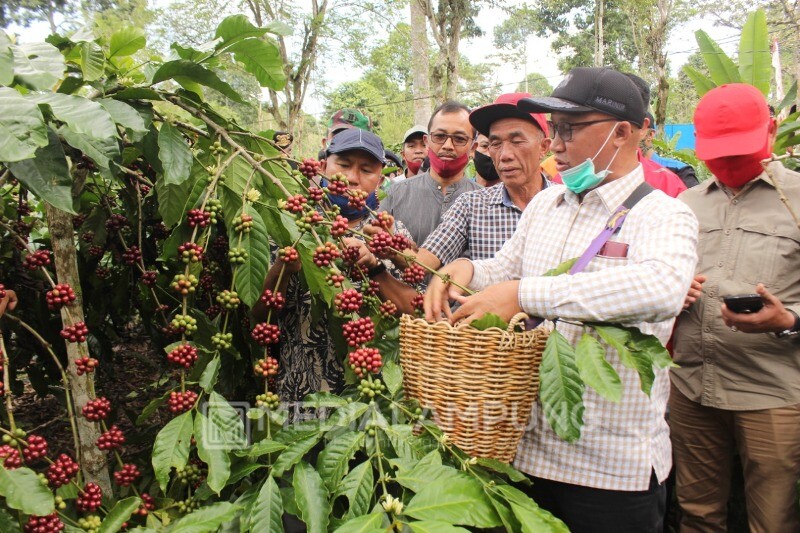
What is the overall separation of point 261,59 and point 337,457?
3.76 feet

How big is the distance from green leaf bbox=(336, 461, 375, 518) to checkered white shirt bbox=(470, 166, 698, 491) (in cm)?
54

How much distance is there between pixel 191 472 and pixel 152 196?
42.4 inches

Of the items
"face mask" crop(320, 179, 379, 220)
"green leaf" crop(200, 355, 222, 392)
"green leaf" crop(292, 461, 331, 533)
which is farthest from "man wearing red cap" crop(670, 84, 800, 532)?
"green leaf" crop(200, 355, 222, 392)

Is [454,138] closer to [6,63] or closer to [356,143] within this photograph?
[356,143]

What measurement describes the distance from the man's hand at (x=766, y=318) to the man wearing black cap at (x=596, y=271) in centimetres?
62

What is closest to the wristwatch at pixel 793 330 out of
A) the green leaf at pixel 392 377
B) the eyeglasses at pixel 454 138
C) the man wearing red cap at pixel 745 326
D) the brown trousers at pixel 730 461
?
the man wearing red cap at pixel 745 326

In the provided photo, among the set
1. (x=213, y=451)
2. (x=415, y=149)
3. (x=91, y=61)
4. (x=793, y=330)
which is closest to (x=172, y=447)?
(x=213, y=451)

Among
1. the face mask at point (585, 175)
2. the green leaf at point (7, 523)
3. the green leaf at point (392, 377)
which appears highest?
the face mask at point (585, 175)

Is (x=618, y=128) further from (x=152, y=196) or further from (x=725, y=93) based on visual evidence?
(x=152, y=196)

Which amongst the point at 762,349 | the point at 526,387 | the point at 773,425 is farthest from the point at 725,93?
the point at 526,387

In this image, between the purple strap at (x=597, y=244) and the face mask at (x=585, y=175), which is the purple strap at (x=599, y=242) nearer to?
the purple strap at (x=597, y=244)

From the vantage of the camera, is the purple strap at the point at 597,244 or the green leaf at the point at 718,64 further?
the green leaf at the point at 718,64

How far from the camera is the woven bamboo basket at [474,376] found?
4.47 ft

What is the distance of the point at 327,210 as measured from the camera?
160 centimetres
